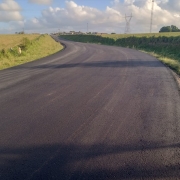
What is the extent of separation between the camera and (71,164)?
4582 mm

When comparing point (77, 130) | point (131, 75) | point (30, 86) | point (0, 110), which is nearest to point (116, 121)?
point (77, 130)

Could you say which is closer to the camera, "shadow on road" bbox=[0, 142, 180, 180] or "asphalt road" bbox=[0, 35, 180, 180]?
"shadow on road" bbox=[0, 142, 180, 180]

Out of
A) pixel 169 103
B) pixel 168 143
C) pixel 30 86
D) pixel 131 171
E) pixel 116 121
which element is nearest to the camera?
pixel 131 171

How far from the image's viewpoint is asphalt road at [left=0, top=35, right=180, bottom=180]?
174 inches

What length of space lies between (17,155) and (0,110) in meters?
3.20

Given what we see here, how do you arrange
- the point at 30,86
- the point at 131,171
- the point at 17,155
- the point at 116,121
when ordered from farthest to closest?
the point at 30,86, the point at 116,121, the point at 17,155, the point at 131,171

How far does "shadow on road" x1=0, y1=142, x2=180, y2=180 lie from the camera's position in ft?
13.9

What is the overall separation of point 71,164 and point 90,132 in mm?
1470

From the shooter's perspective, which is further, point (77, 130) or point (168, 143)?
point (77, 130)

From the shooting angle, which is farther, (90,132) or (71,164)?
(90,132)

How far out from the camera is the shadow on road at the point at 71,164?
4234 mm

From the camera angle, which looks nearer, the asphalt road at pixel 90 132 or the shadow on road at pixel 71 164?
the shadow on road at pixel 71 164

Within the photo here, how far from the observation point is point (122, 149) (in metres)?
5.18

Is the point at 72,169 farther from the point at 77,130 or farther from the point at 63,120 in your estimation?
the point at 63,120
